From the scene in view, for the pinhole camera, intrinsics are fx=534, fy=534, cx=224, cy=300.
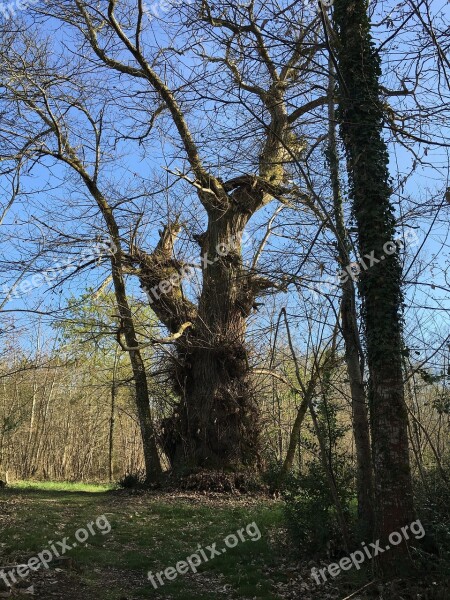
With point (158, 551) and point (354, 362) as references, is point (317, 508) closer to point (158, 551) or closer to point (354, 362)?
point (354, 362)

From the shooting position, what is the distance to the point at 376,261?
6027mm

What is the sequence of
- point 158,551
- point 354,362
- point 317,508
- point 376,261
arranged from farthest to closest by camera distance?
point 158,551
point 354,362
point 317,508
point 376,261

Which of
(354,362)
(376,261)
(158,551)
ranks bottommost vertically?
(158,551)

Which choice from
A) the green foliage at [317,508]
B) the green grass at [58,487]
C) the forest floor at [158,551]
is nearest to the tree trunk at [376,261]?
the forest floor at [158,551]

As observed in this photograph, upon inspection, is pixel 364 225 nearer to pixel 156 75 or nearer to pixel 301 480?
pixel 301 480

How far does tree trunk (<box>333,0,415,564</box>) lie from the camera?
5.56 metres

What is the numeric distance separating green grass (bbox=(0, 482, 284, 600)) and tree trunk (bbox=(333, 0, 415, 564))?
177cm

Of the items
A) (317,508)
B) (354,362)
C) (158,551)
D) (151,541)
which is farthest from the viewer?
(151,541)

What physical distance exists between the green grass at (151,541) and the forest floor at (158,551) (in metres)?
0.01

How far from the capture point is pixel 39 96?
1369 centimetres

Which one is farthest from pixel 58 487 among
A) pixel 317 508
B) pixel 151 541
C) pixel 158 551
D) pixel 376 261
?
pixel 376 261

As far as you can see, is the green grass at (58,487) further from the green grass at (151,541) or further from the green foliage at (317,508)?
the green foliage at (317,508)

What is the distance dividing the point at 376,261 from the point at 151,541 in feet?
18.1

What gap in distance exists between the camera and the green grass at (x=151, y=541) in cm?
610
